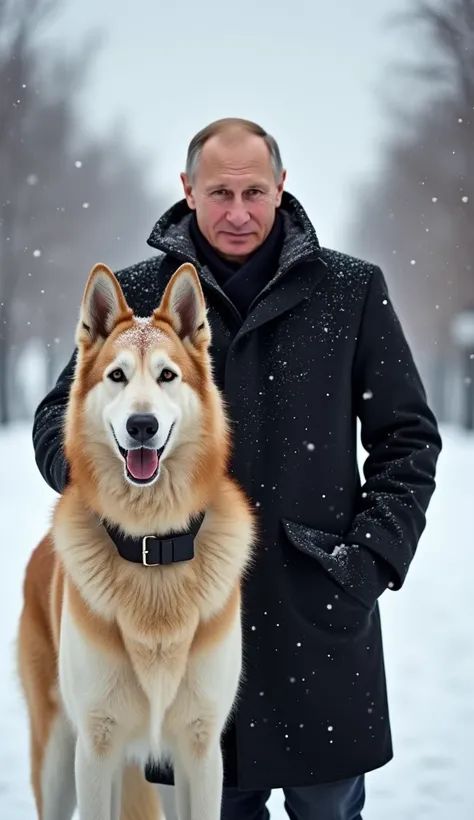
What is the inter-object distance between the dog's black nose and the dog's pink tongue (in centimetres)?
5

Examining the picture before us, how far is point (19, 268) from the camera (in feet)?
48.2

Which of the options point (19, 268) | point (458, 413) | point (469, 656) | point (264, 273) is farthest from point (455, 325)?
point (264, 273)

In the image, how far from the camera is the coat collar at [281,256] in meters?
2.27

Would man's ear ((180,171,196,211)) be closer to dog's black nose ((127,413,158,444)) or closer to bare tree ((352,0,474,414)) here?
dog's black nose ((127,413,158,444))

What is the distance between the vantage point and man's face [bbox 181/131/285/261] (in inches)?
92.7

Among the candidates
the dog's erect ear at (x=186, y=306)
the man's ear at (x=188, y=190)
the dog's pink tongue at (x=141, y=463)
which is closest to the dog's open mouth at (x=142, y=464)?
the dog's pink tongue at (x=141, y=463)

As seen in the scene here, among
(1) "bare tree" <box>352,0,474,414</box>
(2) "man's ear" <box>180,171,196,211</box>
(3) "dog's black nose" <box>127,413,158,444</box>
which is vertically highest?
(1) "bare tree" <box>352,0,474,414</box>

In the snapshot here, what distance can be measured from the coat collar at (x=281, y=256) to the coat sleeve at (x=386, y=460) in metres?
0.20

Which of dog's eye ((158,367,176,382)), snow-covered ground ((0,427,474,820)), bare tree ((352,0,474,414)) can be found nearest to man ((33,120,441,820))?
dog's eye ((158,367,176,382))

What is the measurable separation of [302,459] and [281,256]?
1.80 ft

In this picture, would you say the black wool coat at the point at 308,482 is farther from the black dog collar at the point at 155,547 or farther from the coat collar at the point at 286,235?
the black dog collar at the point at 155,547

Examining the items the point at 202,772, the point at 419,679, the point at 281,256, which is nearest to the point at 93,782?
the point at 202,772

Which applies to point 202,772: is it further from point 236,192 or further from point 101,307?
point 236,192

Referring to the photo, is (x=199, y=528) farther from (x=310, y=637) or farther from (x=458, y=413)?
(x=458, y=413)
